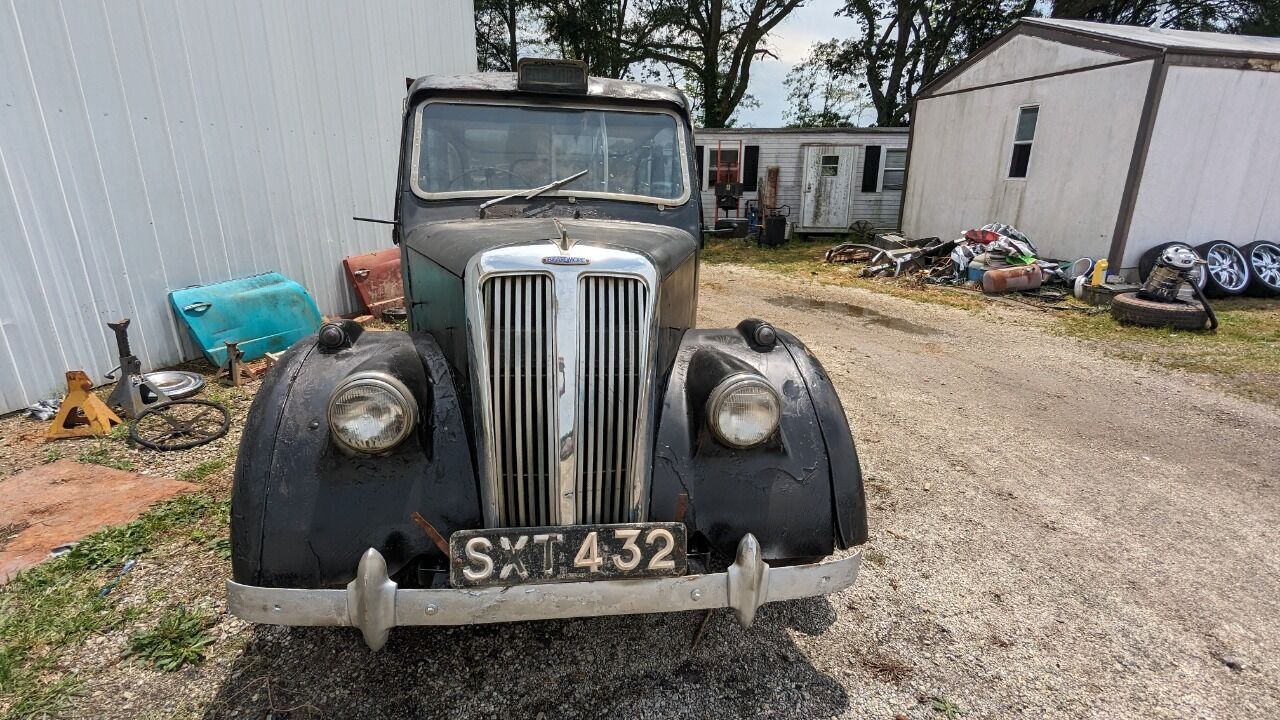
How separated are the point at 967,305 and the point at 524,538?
9.90 metres

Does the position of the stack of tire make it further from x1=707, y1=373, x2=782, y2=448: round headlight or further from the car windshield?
x1=707, y1=373, x2=782, y2=448: round headlight

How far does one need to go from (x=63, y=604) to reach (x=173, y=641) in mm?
645

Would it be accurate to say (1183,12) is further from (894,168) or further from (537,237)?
(537,237)

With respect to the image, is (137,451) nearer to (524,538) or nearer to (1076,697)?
(524,538)

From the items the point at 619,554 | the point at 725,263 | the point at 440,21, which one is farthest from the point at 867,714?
the point at 725,263

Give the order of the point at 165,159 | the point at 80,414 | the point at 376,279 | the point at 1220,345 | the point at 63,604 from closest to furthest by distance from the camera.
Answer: the point at 63,604 < the point at 80,414 < the point at 165,159 < the point at 1220,345 < the point at 376,279

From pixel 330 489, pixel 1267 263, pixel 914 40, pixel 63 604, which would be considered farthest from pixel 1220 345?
pixel 914 40

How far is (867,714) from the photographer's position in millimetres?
2285

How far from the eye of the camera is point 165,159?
5.53 meters

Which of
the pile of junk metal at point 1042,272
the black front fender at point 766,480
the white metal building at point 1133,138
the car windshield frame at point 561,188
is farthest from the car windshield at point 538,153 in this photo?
the white metal building at point 1133,138

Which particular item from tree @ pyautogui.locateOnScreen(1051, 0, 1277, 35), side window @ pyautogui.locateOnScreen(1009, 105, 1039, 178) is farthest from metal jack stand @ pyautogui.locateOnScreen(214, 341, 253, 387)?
tree @ pyautogui.locateOnScreen(1051, 0, 1277, 35)

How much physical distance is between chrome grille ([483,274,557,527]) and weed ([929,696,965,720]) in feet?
5.43

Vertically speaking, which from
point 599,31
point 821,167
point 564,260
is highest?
point 599,31

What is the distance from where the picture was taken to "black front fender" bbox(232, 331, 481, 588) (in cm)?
202
